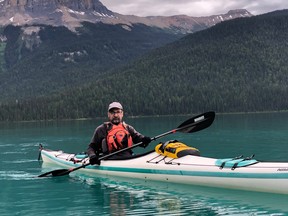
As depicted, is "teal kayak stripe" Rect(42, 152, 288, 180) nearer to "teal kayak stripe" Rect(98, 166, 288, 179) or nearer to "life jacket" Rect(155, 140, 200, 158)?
"teal kayak stripe" Rect(98, 166, 288, 179)

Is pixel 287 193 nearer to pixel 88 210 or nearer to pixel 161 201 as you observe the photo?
pixel 161 201

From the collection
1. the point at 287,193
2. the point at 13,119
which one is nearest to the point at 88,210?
the point at 287,193

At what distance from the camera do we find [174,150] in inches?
830

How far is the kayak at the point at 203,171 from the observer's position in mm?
17734

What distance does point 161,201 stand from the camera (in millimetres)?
19156

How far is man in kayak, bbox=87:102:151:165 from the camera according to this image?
21922 millimetres

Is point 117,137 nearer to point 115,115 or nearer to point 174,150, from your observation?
point 115,115

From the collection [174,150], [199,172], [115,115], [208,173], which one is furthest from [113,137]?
[208,173]

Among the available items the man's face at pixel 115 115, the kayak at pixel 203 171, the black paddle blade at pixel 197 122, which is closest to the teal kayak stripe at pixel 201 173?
the kayak at pixel 203 171

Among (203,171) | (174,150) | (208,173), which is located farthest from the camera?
(174,150)

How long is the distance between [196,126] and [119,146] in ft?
12.1

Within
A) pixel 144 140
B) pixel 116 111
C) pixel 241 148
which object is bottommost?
pixel 241 148

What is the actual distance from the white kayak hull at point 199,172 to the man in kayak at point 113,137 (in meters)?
0.92

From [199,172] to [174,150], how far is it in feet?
5.68
